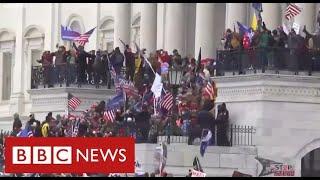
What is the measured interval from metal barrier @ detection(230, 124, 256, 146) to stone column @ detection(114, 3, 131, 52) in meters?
19.8

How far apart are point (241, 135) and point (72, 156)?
6398 millimetres

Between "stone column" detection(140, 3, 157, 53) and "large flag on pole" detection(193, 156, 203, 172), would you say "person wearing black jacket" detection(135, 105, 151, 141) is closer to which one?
"large flag on pole" detection(193, 156, 203, 172)

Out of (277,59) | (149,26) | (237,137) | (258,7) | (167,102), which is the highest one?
(258,7)

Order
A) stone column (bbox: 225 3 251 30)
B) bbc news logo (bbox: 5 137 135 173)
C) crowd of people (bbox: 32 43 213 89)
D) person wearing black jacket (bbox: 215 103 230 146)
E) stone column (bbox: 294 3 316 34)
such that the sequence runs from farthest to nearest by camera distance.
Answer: stone column (bbox: 225 3 251 30)
stone column (bbox: 294 3 316 34)
crowd of people (bbox: 32 43 213 89)
person wearing black jacket (bbox: 215 103 230 146)
bbc news logo (bbox: 5 137 135 173)

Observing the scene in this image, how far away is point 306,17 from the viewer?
5466cm

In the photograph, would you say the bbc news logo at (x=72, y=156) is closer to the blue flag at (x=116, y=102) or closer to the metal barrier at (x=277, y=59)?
the metal barrier at (x=277, y=59)

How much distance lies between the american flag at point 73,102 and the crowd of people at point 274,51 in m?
9.59

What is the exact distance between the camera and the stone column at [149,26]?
214ft

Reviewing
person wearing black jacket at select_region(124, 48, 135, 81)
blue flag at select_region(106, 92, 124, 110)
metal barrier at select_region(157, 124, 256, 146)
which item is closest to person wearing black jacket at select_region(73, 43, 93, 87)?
person wearing black jacket at select_region(124, 48, 135, 81)

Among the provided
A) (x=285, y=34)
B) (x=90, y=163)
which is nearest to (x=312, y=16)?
(x=285, y=34)

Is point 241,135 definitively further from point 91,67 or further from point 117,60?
point 91,67

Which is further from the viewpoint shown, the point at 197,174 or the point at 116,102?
the point at 116,102

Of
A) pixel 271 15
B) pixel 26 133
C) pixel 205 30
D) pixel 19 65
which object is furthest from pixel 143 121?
pixel 19 65

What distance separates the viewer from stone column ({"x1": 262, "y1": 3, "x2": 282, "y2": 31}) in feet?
183
